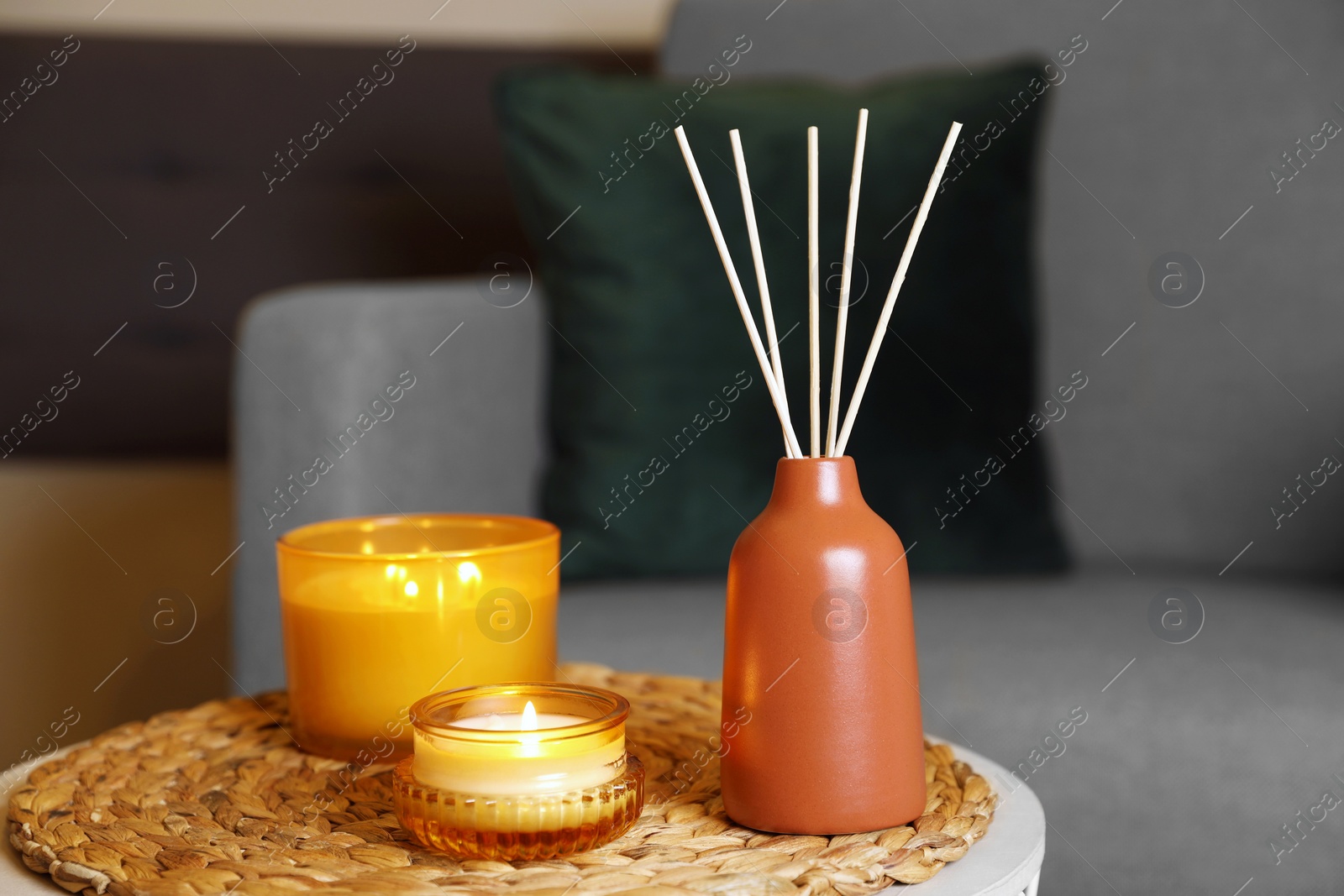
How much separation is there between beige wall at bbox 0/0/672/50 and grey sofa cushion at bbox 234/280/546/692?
61cm

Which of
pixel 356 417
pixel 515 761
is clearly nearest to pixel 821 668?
pixel 515 761

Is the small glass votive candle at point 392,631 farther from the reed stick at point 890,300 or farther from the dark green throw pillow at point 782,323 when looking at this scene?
the dark green throw pillow at point 782,323

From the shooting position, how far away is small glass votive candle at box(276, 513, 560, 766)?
570mm

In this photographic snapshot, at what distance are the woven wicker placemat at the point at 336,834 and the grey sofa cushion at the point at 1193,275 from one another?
28.1 inches

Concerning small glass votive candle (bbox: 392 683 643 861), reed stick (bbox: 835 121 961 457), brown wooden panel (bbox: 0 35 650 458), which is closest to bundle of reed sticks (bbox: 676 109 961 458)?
reed stick (bbox: 835 121 961 457)

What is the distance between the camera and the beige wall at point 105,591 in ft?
5.05

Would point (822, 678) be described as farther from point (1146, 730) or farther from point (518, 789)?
point (1146, 730)

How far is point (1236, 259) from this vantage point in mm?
1211

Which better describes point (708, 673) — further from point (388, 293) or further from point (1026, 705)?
point (388, 293)

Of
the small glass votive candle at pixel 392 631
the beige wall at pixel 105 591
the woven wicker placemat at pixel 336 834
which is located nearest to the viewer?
the woven wicker placemat at pixel 336 834

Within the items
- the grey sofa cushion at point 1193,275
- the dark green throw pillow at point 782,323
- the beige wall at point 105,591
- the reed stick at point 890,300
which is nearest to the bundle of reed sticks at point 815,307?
the reed stick at point 890,300

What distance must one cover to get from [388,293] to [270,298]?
4.1 inches

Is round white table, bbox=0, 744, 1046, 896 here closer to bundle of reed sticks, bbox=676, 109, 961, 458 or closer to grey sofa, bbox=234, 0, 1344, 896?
bundle of reed sticks, bbox=676, 109, 961, 458

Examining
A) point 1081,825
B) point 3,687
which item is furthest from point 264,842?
point 3,687
